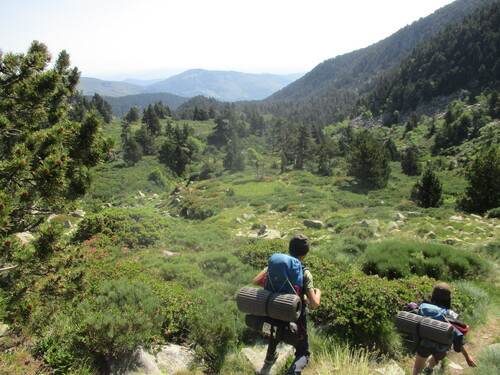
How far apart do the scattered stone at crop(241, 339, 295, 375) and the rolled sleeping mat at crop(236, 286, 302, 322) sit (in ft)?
4.48

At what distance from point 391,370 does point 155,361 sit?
3908 millimetres

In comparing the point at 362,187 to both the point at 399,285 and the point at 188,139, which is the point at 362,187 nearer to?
the point at 399,285

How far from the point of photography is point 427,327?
3.88 m

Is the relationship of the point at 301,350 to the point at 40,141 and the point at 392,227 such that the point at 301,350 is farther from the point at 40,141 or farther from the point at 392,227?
the point at 392,227

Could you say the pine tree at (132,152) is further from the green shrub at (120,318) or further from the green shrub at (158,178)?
the green shrub at (120,318)

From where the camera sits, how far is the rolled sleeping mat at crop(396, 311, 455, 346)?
3.74 metres

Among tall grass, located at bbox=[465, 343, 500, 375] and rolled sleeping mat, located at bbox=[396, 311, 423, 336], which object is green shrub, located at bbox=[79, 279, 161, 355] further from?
tall grass, located at bbox=[465, 343, 500, 375]

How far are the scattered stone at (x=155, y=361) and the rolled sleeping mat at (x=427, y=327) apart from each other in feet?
11.8

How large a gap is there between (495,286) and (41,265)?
34.2ft

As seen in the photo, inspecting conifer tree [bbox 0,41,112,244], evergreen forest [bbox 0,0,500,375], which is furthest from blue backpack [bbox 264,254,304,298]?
conifer tree [bbox 0,41,112,244]

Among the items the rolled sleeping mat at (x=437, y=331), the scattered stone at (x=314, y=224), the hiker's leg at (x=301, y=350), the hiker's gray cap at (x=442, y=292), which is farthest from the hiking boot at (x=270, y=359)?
the scattered stone at (x=314, y=224)

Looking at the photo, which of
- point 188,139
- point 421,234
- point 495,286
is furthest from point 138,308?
point 188,139

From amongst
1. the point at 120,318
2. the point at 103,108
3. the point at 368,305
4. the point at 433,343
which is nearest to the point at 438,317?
the point at 433,343

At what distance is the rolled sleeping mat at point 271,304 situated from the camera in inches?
139
